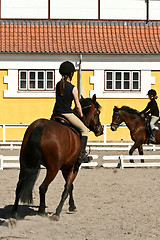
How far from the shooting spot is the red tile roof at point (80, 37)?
26.0m

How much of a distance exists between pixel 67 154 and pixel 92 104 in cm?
170

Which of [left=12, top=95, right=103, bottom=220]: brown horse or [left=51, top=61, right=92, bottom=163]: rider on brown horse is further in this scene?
[left=51, top=61, right=92, bottom=163]: rider on brown horse

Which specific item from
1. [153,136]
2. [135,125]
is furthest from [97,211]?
[153,136]

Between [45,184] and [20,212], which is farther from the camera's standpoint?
[20,212]

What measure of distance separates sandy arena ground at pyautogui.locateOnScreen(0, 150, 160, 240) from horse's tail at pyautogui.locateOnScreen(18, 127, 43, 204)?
405 mm

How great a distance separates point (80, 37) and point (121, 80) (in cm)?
287

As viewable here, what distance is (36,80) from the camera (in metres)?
25.8

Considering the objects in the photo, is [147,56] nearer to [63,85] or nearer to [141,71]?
[141,71]

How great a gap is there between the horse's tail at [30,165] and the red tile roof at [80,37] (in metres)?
17.5

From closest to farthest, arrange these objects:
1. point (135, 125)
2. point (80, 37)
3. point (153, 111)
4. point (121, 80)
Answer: point (153, 111), point (135, 125), point (121, 80), point (80, 37)

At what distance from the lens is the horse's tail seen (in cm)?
822

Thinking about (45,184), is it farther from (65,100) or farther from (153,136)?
(153,136)
